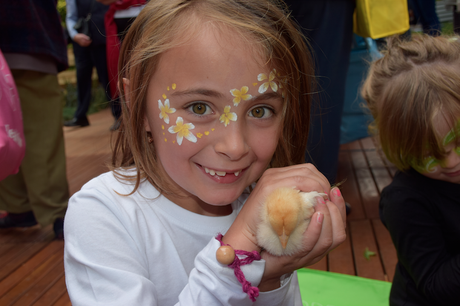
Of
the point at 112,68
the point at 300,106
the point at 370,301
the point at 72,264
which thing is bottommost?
the point at 370,301

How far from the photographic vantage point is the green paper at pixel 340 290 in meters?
2.03

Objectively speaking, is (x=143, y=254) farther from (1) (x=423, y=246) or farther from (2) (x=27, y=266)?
(2) (x=27, y=266)

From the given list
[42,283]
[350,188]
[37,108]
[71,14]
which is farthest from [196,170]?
[71,14]

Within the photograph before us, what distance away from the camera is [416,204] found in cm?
150

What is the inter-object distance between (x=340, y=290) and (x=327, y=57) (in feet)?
4.56

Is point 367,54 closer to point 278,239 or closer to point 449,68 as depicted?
point 449,68

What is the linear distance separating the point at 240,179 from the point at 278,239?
25 centimetres

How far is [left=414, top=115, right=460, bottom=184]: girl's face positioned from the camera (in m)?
1.41

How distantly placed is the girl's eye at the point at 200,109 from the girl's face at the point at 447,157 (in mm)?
890

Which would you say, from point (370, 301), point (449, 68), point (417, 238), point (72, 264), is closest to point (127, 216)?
point (72, 264)

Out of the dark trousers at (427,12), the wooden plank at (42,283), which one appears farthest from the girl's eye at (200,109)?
the dark trousers at (427,12)

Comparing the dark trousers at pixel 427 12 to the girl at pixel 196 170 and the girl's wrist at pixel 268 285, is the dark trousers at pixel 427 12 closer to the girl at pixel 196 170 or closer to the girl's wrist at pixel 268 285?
the girl at pixel 196 170

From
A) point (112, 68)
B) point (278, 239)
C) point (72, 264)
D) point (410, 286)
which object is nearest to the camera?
point (278, 239)

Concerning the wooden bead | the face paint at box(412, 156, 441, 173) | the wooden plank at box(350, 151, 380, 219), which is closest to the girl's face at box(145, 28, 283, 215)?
the wooden bead
